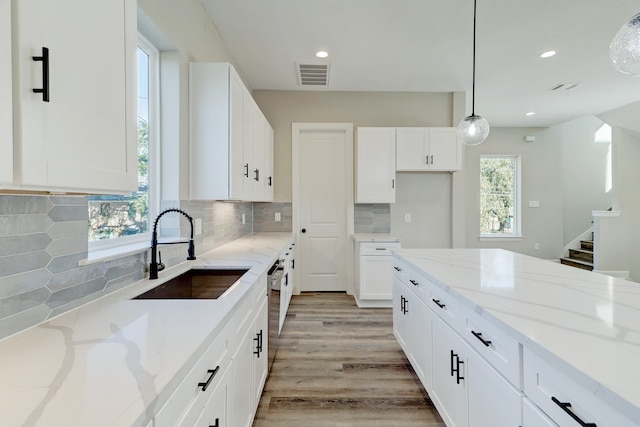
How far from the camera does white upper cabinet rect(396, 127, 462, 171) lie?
3879 millimetres

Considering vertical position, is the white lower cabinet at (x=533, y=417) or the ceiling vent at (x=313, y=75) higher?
the ceiling vent at (x=313, y=75)

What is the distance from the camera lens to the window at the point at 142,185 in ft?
5.13

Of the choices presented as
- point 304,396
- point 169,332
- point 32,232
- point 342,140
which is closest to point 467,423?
point 304,396

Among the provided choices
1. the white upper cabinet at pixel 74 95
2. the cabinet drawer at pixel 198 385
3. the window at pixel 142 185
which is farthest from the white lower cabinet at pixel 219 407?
the window at pixel 142 185

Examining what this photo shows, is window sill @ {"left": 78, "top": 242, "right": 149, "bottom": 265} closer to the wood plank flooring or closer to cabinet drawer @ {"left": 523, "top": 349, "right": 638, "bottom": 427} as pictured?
the wood plank flooring

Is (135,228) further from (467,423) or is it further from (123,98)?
(467,423)

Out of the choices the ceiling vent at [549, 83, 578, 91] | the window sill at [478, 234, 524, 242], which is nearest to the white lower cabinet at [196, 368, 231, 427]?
the ceiling vent at [549, 83, 578, 91]

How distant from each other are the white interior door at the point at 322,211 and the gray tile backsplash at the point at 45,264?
2946mm

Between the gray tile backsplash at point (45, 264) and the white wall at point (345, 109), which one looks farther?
the white wall at point (345, 109)

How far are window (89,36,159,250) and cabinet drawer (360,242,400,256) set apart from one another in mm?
2390

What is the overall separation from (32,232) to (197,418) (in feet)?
2.62

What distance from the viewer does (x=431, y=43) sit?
302cm

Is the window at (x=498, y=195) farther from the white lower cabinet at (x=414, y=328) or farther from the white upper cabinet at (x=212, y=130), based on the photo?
the white upper cabinet at (x=212, y=130)

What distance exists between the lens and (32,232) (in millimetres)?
986
